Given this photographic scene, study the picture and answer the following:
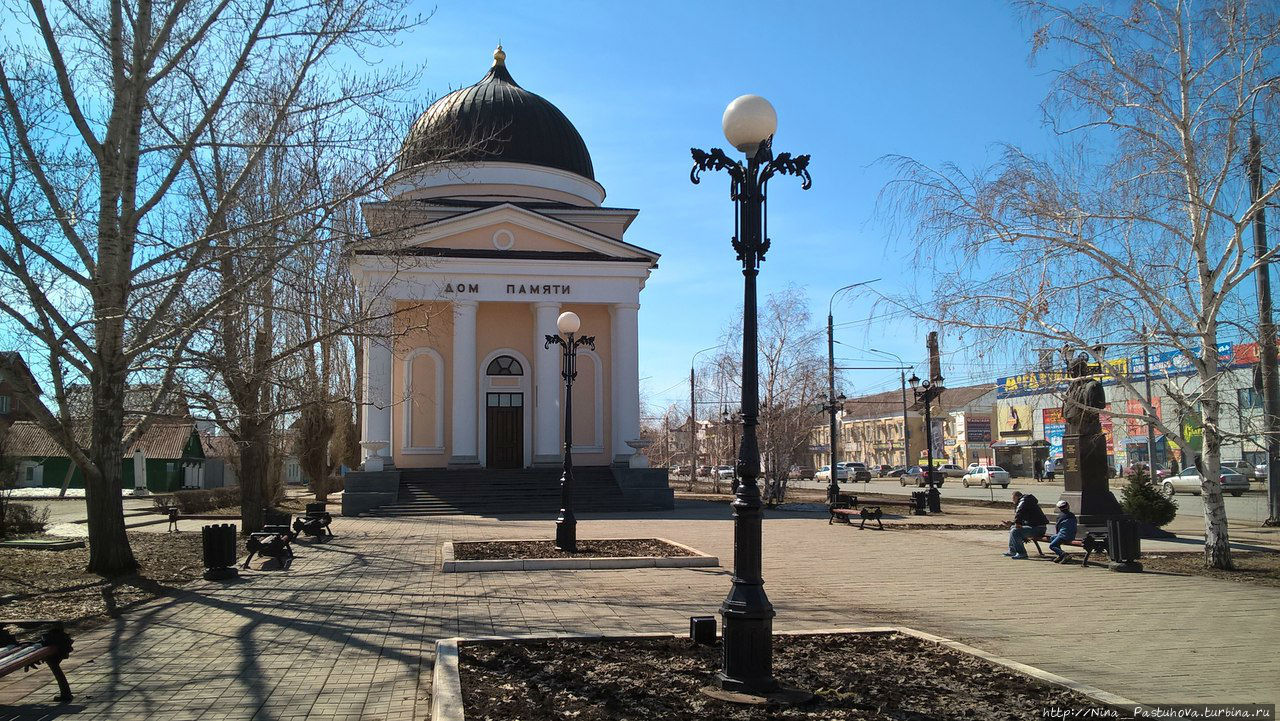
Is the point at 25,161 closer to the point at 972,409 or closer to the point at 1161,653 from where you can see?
the point at 1161,653

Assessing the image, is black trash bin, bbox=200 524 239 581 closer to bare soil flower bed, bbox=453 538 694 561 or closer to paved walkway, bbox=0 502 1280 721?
paved walkway, bbox=0 502 1280 721

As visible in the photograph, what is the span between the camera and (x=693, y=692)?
627 cm

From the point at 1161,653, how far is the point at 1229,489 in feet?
119

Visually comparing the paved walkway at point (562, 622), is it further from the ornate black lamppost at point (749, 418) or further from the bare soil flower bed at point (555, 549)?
the ornate black lamppost at point (749, 418)

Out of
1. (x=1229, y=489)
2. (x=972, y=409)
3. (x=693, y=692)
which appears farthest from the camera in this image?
(x=972, y=409)

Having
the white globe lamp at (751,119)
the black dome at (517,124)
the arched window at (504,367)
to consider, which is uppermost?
the black dome at (517,124)

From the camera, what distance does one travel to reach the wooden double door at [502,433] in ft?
116

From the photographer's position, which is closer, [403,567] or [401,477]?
[403,567]

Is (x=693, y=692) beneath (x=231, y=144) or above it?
beneath

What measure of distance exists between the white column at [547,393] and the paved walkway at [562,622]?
1617 centimetres

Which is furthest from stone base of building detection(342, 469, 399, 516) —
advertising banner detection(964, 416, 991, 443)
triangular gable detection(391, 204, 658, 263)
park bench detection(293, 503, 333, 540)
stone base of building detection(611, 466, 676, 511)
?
advertising banner detection(964, 416, 991, 443)

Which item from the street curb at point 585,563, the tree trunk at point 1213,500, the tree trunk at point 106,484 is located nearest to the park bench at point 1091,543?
the tree trunk at point 1213,500

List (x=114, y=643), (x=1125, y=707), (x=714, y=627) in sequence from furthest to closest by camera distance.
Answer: (x=114, y=643) → (x=714, y=627) → (x=1125, y=707)

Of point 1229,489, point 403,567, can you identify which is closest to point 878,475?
point 1229,489
